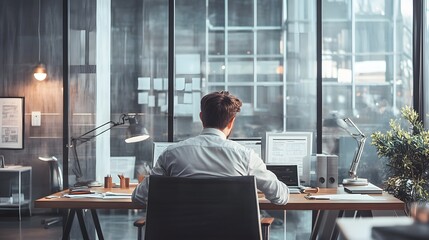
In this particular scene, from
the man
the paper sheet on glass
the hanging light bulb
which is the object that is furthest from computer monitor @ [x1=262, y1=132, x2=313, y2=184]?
the hanging light bulb

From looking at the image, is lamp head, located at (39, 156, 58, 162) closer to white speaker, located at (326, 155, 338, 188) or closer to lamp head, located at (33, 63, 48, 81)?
lamp head, located at (33, 63, 48, 81)

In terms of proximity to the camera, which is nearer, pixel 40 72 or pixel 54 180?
pixel 54 180

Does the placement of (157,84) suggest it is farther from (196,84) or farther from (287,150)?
(287,150)

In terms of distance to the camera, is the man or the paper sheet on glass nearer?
the man

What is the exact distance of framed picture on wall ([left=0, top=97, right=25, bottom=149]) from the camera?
6.19 metres

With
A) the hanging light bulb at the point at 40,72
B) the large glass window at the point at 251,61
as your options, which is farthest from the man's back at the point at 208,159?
the hanging light bulb at the point at 40,72

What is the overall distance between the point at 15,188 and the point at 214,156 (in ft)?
14.8

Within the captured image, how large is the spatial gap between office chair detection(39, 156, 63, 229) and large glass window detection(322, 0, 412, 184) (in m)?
2.53

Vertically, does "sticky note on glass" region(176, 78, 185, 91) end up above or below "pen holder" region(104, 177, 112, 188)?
above

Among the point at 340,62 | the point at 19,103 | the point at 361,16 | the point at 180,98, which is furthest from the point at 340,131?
the point at 19,103

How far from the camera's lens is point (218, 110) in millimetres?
3014

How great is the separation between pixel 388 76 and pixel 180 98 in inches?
75.0

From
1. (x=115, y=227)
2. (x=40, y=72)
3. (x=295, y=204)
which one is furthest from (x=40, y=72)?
(x=295, y=204)

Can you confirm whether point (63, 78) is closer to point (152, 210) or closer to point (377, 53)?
point (377, 53)
